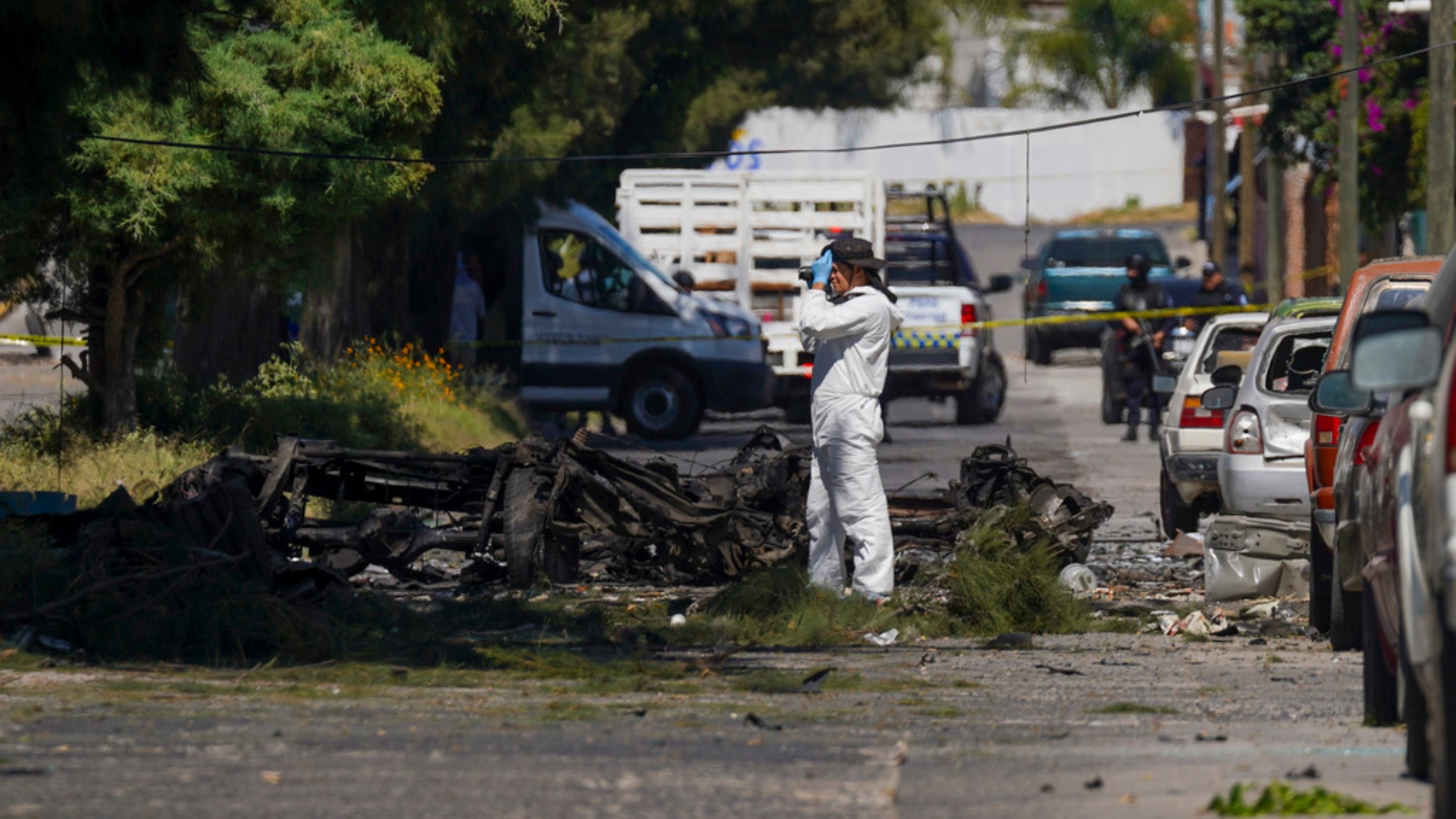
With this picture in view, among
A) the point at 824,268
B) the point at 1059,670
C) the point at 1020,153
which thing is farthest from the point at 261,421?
the point at 1020,153

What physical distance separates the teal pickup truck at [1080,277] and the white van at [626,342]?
39.6 feet

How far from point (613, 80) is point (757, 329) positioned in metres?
5.10

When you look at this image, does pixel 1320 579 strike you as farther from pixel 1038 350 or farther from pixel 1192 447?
pixel 1038 350

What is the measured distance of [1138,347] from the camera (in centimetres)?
2253

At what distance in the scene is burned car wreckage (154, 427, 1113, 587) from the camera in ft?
34.8

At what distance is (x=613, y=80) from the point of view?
85.2ft

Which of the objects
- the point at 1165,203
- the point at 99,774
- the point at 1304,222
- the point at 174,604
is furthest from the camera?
the point at 1165,203

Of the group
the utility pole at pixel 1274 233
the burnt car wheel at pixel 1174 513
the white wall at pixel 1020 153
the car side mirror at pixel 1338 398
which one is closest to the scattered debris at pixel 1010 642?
the car side mirror at pixel 1338 398

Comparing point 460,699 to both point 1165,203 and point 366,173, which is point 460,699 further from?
point 1165,203

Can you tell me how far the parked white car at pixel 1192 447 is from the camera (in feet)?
44.7

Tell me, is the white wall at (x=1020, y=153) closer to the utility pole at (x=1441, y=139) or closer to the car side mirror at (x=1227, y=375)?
the utility pole at (x=1441, y=139)

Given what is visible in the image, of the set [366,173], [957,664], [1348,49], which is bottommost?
[957,664]

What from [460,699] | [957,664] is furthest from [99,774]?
[957,664]

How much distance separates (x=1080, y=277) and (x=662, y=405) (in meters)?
13.5
